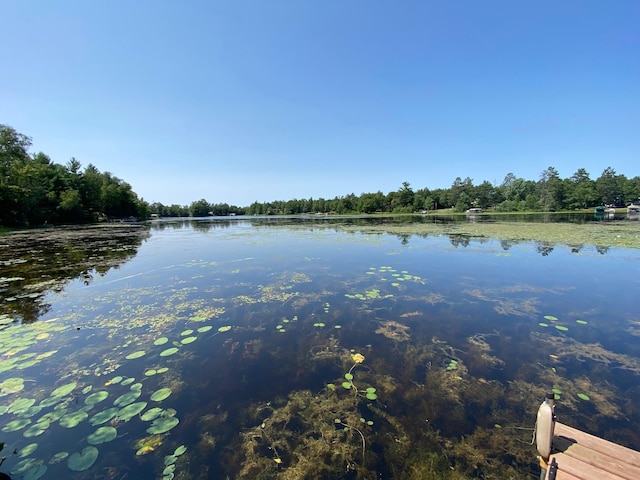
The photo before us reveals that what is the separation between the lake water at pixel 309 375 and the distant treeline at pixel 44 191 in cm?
→ 3488

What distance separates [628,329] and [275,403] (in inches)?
263

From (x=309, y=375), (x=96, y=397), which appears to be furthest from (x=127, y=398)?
(x=309, y=375)

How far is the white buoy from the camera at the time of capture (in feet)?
7.00

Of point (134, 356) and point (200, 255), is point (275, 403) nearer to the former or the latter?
point (134, 356)

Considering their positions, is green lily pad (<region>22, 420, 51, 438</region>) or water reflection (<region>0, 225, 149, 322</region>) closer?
green lily pad (<region>22, 420, 51, 438</region>)

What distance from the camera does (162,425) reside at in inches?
111

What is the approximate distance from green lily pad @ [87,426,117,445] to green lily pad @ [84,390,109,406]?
56 centimetres

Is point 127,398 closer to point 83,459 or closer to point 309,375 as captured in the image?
point 83,459

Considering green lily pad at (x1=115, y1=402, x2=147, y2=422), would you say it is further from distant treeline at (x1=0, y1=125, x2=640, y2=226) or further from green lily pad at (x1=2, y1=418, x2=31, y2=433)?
distant treeline at (x1=0, y1=125, x2=640, y2=226)

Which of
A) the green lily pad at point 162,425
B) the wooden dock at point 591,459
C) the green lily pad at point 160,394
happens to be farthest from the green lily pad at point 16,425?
the wooden dock at point 591,459

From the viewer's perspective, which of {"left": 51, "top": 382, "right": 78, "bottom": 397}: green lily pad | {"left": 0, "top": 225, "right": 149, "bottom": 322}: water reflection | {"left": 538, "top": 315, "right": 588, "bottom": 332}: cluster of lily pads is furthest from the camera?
{"left": 0, "top": 225, "right": 149, "bottom": 322}: water reflection

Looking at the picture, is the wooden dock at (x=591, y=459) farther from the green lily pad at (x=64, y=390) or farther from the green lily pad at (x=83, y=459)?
the green lily pad at (x=64, y=390)

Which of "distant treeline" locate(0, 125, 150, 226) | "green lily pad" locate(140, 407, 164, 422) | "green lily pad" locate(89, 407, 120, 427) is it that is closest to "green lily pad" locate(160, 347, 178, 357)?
"green lily pad" locate(89, 407, 120, 427)

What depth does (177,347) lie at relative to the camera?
14.5ft
